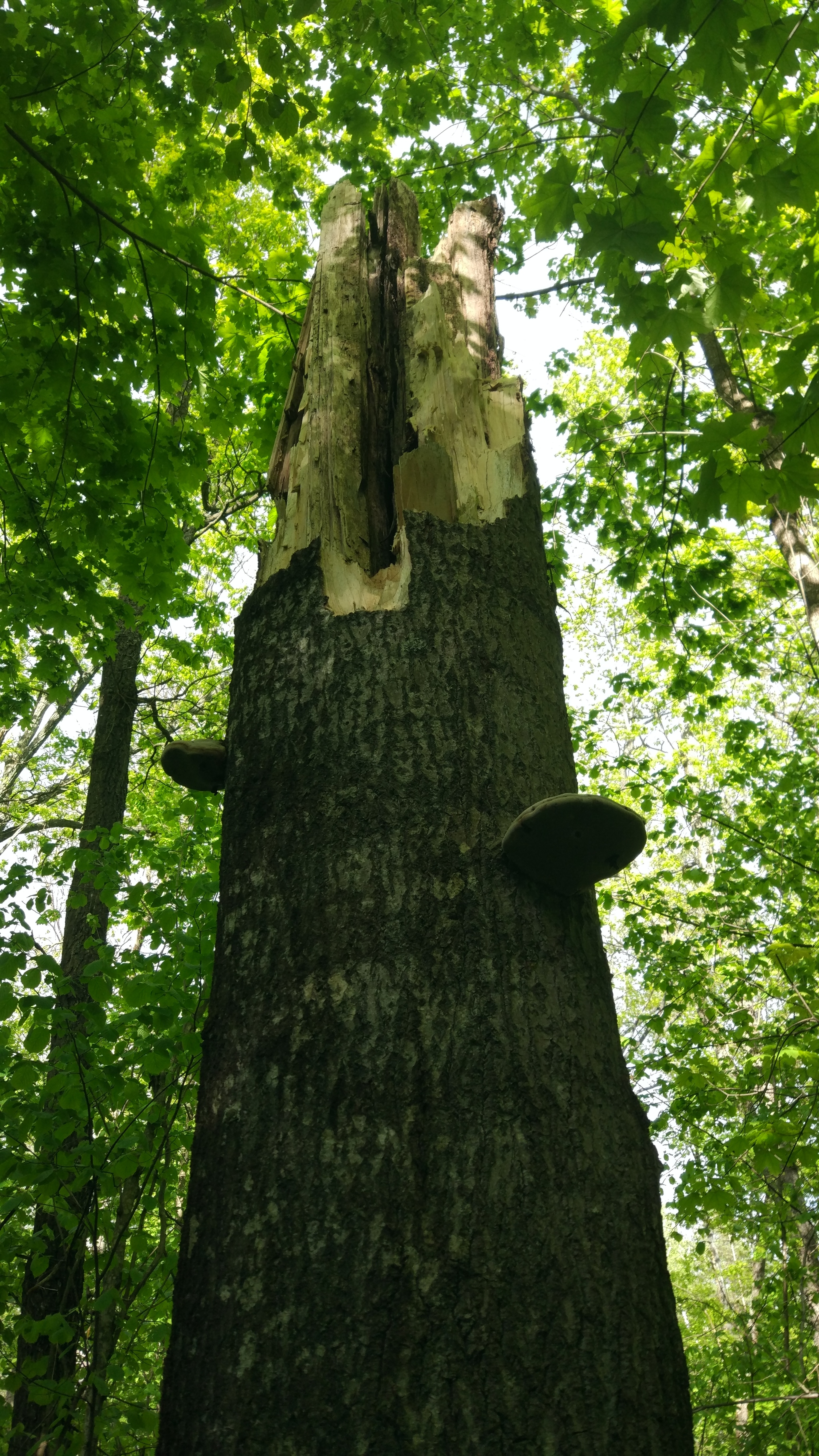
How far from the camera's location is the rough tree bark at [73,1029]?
3.47 metres

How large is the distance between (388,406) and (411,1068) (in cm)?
212

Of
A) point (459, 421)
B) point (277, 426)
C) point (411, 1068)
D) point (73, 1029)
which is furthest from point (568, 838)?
point (277, 426)

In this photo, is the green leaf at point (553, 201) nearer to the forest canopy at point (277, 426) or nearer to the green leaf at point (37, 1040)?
the forest canopy at point (277, 426)

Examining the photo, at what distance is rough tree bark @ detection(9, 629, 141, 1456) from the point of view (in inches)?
137

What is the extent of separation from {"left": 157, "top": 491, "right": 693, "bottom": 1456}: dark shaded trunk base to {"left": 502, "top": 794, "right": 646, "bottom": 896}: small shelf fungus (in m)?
0.05

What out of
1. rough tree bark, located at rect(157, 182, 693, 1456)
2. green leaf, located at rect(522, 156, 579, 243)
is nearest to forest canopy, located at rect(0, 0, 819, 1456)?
green leaf, located at rect(522, 156, 579, 243)

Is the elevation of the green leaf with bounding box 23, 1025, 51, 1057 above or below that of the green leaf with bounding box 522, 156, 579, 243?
below

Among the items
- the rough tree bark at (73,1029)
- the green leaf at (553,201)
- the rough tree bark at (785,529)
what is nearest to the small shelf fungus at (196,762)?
the rough tree bark at (73,1029)

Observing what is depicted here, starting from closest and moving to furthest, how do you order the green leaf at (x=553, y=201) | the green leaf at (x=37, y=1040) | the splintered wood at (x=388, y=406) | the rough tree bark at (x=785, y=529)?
the splintered wood at (x=388, y=406) < the green leaf at (x=553, y=201) < the green leaf at (x=37, y=1040) < the rough tree bark at (x=785, y=529)

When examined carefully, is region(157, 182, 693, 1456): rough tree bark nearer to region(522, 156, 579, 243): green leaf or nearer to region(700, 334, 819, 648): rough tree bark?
region(522, 156, 579, 243): green leaf

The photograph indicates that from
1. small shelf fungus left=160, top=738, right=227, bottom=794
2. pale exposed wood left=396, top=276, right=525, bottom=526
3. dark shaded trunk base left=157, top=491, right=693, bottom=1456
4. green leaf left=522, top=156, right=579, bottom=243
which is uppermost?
green leaf left=522, top=156, right=579, bottom=243

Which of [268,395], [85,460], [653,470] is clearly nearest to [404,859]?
[85,460]

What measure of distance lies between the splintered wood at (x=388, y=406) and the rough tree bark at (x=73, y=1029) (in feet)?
7.24

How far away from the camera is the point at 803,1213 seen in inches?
204
